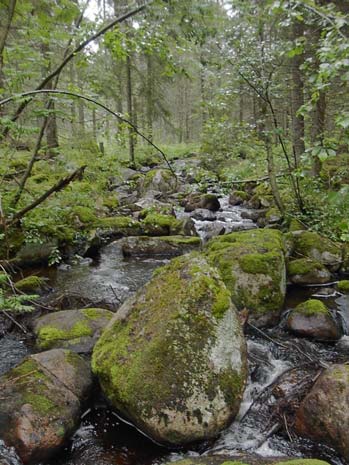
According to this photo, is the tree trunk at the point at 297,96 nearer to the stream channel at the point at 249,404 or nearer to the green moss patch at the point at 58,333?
the stream channel at the point at 249,404

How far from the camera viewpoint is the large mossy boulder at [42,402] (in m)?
3.09

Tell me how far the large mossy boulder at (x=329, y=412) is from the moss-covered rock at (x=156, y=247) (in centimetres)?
605

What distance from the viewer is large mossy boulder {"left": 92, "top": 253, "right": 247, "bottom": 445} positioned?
129 inches

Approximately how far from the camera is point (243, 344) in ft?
12.4

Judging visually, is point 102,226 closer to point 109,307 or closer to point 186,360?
point 109,307

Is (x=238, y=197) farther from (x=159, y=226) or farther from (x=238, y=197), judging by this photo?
(x=159, y=226)

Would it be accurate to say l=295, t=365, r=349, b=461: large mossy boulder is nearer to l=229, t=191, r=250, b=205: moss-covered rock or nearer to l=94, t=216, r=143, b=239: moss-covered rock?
l=94, t=216, r=143, b=239: moss-covered rock

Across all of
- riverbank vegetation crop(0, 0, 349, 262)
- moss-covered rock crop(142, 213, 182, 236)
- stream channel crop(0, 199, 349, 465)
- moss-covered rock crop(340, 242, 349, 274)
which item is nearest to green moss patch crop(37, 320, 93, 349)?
stream channel crop(0, 199, 349, 465)

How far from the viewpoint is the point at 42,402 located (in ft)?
10.9

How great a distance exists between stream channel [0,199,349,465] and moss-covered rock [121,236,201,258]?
7.09 ft

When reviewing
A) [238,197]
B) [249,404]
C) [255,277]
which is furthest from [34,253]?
[238,197]

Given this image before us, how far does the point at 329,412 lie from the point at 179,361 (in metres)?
1.44

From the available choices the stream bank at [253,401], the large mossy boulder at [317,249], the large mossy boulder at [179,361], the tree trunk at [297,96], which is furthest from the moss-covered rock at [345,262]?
the large mossy boulder at [179,361]

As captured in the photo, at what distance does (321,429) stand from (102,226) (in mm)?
7721
